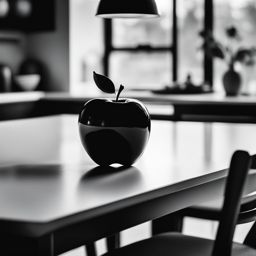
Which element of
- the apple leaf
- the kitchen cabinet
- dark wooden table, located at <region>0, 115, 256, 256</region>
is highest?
the kitchen cabinet

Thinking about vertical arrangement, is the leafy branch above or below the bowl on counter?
above

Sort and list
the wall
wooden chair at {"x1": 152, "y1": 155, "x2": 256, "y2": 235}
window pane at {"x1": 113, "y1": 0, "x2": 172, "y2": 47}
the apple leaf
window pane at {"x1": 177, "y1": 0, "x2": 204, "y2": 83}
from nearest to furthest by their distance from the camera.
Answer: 1. the apple leaf
2. wooden chair at {"x1": 152, "y1": 155, "x2": 256, "y2": 235}
3. window pane at {"x1": 177, "y1": 0, "x2": 204, "y2": 83}
4. window pane at {"x1": 113, "y1": 0, "x2": 172, "y2": 47}
5. the wall

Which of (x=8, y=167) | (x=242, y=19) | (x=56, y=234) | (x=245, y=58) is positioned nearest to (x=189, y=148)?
(x=8, y=167)

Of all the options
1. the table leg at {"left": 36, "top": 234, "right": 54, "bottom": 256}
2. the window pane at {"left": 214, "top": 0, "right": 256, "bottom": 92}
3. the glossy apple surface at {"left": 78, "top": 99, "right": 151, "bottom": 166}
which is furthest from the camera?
the window pane at {"left": 214, "top": 0, "right": 256, "bottom": 92}

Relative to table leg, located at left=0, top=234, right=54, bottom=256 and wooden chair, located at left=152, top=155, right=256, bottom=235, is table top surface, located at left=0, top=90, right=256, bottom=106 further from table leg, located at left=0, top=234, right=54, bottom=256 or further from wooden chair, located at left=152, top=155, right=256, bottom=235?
table leg, located at left=0, top=234, right=54, bottom=256

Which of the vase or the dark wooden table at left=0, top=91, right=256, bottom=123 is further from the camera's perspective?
the vase

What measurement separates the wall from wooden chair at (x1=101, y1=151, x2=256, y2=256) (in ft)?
11.8

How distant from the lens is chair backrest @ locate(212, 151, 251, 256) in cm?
122

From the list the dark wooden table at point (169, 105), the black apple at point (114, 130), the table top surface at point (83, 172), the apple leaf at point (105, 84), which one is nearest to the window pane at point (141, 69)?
the dark wooden table at point (169, 105)

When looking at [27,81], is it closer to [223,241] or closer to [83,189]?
[83,189]

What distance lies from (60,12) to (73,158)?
380 cm

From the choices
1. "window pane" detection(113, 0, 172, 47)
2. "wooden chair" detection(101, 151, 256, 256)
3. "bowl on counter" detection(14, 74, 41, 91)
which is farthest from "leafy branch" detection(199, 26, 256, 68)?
"wooden chair" detection(101, 151, 256, 256)

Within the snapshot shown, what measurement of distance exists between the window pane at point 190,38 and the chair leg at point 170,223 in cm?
295

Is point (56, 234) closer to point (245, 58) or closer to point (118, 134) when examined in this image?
point (118, 134)
